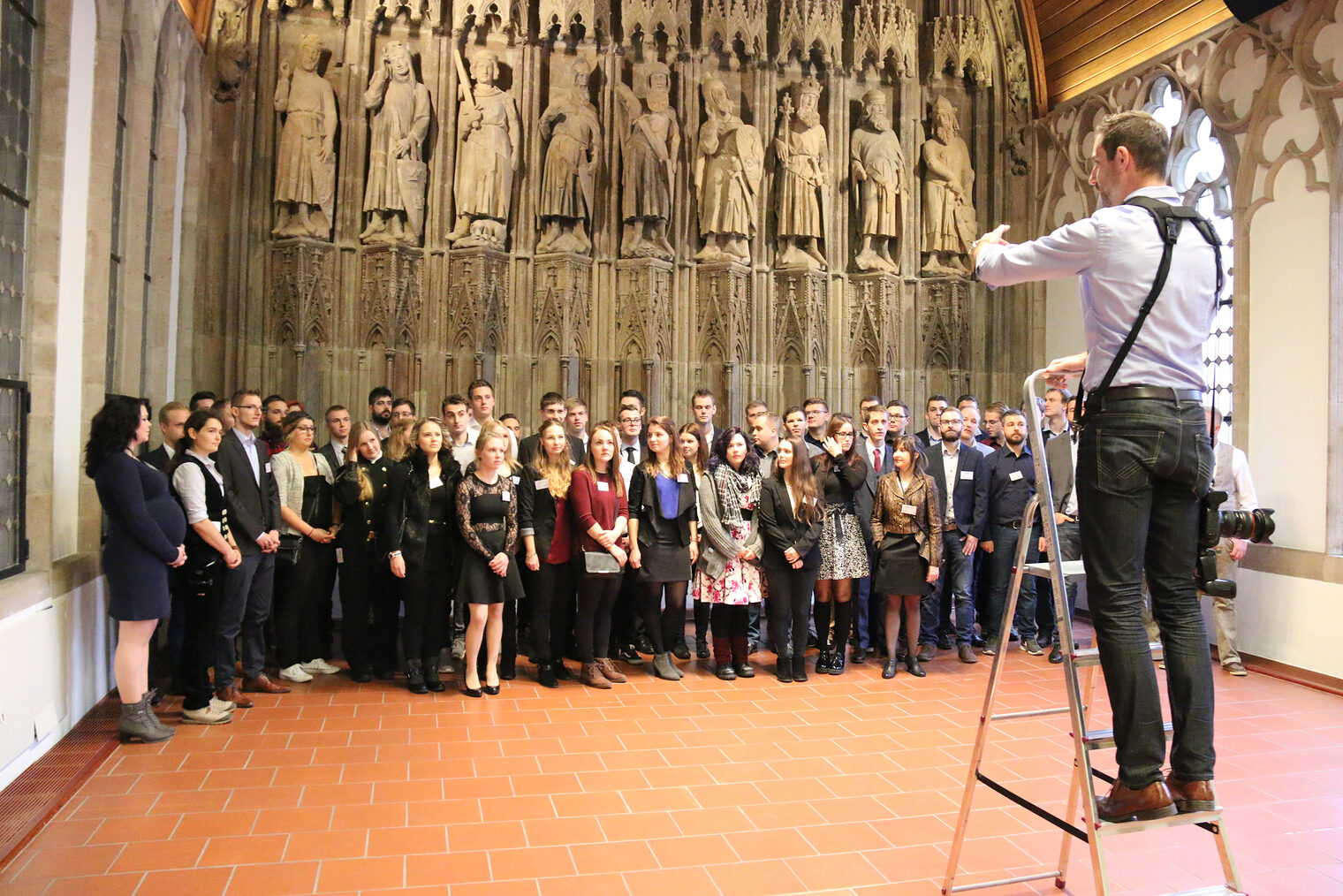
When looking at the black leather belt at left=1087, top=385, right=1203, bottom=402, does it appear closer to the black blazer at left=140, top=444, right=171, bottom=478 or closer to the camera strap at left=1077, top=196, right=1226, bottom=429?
the camera strap at left=1077, top=196, right=1226, bottom=429

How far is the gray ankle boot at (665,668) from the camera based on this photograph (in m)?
6.17

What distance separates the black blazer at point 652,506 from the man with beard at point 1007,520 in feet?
7.81

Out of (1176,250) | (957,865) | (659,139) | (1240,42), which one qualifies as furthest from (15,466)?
(1240,42)

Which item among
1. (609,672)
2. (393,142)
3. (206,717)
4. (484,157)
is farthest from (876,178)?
(206,717)

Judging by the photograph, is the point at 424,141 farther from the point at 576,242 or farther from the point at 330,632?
the point at 330,632

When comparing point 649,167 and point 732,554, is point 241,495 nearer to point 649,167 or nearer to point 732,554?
point 732,554

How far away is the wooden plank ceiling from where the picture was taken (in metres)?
8.02

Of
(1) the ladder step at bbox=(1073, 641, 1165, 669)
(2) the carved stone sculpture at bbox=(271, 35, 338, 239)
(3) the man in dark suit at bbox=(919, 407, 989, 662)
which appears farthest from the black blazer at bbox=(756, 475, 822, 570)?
(2) the carved stone sculpture at bbox=(271, 35, 338, 239)

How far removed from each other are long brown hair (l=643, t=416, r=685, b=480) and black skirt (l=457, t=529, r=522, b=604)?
107 centimetres

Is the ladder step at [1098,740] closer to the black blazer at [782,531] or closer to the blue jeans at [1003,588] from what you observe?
the black blazer at [782,531]

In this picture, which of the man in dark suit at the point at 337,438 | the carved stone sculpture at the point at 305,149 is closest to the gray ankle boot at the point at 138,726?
the man in dark suit at the point at 337,438

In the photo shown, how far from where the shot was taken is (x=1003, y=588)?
7.11 m

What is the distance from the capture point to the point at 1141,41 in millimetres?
8562

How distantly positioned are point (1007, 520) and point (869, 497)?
114 cm
